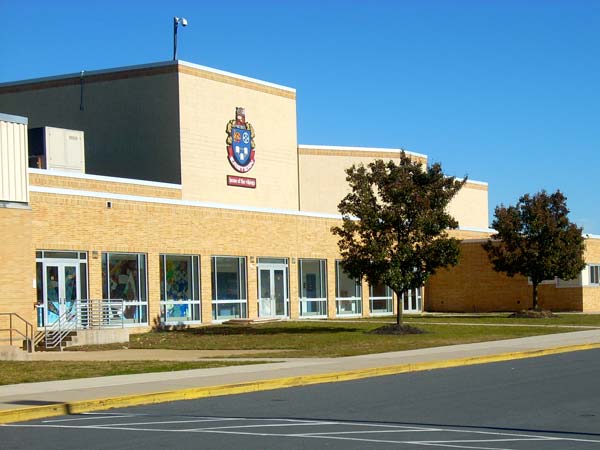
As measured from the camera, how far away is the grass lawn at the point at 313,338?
27.5 meters

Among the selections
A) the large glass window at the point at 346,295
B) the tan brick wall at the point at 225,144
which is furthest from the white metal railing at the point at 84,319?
the large glass window at the point at 346,295

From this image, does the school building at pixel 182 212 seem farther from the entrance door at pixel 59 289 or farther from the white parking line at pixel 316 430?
the white parking line at pixel 316 430

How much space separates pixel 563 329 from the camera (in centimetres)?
3466

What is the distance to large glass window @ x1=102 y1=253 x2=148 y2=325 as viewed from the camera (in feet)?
116

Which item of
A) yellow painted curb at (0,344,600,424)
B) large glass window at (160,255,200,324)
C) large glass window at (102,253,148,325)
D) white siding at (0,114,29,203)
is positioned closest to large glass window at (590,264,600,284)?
large glass window at (160,255,200,324)

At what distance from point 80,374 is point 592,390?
10230mm

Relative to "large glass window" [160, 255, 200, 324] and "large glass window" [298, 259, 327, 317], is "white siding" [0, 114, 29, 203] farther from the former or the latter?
"large glass window" [298, 259, 327, 317]

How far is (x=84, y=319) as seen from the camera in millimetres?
33969

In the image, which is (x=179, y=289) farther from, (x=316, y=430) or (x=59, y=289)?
(x=316, y=430)

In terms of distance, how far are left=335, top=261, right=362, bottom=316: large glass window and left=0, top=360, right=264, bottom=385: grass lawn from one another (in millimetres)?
24679

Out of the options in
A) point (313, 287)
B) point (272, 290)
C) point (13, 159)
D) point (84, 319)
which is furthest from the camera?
point (313, 287)

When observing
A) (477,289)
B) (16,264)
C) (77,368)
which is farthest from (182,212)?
(477,289)

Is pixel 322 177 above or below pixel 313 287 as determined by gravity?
Answer: above

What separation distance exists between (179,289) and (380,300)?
1455 centimetres
